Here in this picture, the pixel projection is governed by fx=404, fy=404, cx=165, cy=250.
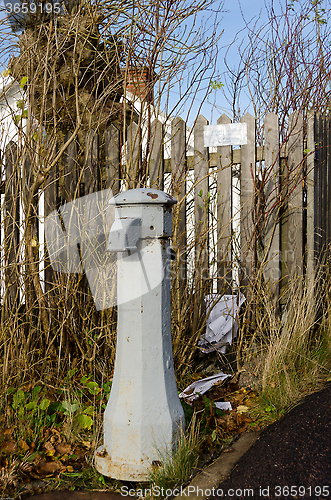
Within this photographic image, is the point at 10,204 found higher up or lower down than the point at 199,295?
higher up

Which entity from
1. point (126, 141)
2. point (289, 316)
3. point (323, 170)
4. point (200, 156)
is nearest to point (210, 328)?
point (289, 316)

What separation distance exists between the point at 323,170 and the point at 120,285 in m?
2.79

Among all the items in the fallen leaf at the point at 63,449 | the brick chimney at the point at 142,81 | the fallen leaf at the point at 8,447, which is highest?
the brick chimney at the point at 142,81

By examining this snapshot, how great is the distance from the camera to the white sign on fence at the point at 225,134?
3432 millimetres

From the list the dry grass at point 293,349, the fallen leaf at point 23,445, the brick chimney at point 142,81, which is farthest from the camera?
the brick chimney at point 142,81

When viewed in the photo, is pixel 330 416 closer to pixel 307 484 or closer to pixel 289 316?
pixel 307 484

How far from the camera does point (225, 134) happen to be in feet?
11.4

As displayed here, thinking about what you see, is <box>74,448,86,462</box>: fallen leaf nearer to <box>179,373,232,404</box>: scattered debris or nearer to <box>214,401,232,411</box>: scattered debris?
<box>179,373,232,404</box>: scattered debris

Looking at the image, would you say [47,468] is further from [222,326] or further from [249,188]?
[249,188]

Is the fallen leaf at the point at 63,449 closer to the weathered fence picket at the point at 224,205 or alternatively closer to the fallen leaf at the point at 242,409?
the fallen leaf at the point at 242,409

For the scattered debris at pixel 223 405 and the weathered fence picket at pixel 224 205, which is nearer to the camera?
the scattered debris at pixel 223 405

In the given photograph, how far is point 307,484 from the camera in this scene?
5.37 feet

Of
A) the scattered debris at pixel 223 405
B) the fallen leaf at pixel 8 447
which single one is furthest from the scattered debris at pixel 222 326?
the fallen leaf at pixel 8 447

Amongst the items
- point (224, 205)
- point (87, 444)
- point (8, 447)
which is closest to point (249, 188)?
point (224, 205)
